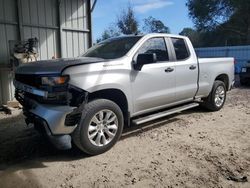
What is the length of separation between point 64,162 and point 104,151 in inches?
26.0

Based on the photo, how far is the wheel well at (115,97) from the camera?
4.63m

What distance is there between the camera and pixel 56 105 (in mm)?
4168

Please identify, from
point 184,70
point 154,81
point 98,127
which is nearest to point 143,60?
point 154,81

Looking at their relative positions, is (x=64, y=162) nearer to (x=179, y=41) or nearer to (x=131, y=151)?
(x=131, y=151)

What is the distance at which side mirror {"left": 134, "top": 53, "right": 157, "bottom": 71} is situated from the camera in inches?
190

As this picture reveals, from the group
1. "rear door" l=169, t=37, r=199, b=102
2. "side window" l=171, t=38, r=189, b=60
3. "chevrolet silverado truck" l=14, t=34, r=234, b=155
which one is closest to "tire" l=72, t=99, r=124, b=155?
"chevrolet silverado truck" l=14, t=34, r=234, b=155

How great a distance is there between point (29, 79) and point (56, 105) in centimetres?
78

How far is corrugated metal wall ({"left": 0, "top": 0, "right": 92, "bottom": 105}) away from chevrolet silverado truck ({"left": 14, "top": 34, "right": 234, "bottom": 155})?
3406 mm

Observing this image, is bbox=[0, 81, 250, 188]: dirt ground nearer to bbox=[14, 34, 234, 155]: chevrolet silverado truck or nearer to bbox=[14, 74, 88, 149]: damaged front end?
bbox=[14, 34, 234, 155]: chevrolet silverado truck

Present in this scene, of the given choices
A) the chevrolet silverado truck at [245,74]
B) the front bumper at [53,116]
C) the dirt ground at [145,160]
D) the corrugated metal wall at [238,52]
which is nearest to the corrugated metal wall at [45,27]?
the dirt ground at [145,160]

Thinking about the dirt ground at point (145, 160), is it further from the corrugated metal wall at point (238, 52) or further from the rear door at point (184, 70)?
the corrugated metal wall at point (238, 52)

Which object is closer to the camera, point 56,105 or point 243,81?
point 56,105

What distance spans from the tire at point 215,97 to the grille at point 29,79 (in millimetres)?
4478

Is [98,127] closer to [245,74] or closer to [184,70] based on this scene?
[184,70]
